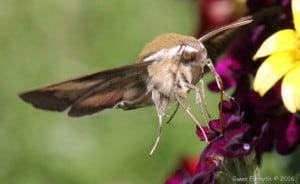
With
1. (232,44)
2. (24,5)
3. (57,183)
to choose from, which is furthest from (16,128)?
(232,44)

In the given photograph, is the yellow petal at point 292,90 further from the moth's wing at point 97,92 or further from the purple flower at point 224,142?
the moth's wing at point 97,92

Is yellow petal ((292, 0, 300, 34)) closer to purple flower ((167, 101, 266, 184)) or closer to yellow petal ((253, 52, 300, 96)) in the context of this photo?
yellow petal ((253, 52, 300, 96))

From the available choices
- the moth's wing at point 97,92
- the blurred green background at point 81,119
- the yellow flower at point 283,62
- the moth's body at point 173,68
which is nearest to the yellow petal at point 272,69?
the yellow flower at point 283,62

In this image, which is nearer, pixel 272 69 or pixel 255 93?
pixel 272 69

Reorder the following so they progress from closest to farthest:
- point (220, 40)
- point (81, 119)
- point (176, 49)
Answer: point (176, 49) < point (220, 40) < point (81, 119)

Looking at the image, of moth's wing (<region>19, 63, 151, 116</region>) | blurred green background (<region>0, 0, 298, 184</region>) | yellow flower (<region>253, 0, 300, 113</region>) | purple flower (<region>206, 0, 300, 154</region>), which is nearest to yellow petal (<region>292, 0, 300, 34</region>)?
yellow flower (<region>253, 0, 300, 113</region>)

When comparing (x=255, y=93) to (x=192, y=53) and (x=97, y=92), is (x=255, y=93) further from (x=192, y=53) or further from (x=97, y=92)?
(x=97, y=92)

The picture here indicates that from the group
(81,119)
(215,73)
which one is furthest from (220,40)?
(81,119)
